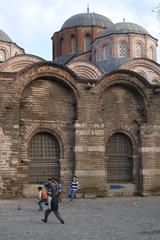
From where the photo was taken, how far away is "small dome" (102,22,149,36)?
3297cm

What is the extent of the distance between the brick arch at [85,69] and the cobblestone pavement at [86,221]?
14.7 metres

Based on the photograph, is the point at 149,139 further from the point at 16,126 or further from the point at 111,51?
the point at 111,51

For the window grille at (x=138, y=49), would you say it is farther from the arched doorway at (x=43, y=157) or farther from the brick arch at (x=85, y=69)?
the arched doorway at (x=43, y=157)

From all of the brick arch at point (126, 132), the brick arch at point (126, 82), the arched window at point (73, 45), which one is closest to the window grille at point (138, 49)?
the arched window at point (73, 45)

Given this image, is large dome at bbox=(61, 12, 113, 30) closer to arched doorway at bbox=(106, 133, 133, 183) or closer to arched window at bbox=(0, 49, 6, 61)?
arched window at bbox=(0, 49, 6, 61)

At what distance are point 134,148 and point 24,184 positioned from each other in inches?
206

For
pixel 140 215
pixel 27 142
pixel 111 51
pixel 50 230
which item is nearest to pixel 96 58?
pixel 111 51

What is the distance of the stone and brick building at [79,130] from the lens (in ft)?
56.0

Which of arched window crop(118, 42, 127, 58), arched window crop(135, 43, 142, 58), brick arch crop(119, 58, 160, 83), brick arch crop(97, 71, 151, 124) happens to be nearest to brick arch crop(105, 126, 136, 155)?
brick arch crop(97, 71, 151, 124)

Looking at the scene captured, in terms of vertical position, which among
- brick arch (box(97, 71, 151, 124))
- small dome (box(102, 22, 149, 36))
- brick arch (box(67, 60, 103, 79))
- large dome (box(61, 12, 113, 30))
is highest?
large dome (box(61, 12, 113, 30))

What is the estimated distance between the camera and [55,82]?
719 inches

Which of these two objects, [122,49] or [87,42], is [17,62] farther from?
[87,42]

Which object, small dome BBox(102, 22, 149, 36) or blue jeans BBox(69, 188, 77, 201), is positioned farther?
small dome BBox(102, 22, 149, 36)

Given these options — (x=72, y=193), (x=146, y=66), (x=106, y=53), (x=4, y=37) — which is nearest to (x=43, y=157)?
(x=72, y=193)
